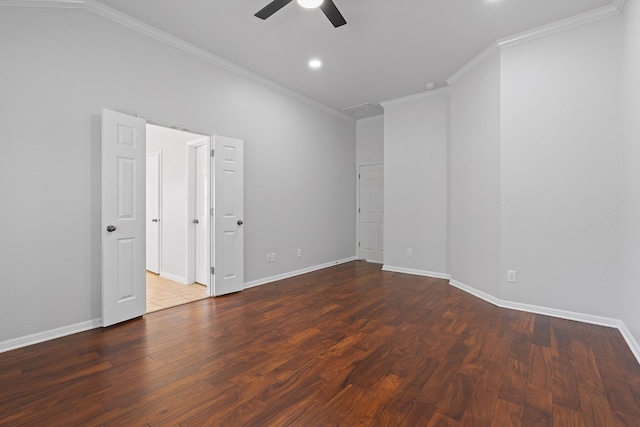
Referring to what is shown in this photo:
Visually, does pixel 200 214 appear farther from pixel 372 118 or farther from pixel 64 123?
pixel 372 118

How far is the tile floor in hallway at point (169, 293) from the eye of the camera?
378cm

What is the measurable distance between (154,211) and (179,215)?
93cm

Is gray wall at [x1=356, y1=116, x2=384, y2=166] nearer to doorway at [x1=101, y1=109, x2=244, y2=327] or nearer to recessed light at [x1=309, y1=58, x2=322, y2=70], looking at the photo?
recessed light at [x1=309, y1=58, x2=322, y2=70]

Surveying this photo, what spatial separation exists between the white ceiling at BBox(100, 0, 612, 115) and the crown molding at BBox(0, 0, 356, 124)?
0.07 meters

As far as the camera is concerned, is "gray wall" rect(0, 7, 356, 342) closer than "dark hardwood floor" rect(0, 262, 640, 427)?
No

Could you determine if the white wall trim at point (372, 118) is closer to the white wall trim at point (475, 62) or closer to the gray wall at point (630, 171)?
the white wall trim at point (475, 62)

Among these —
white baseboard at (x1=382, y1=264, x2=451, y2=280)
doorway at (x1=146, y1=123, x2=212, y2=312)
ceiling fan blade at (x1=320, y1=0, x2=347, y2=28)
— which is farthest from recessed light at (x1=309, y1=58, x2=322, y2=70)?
white baseboard at (x1=382, y1=264, x2=451, y2=280)

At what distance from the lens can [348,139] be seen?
6.65m

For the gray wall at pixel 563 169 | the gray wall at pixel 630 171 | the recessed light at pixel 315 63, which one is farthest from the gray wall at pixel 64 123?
the gray wall at pixel 630 171

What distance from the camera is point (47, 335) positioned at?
2688 mm

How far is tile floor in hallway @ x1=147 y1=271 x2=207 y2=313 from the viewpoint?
378cm

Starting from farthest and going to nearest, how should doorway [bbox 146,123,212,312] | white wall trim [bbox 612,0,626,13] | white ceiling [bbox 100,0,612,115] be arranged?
1. doorway [bbox 146,123,212,312]
2. white ceiling [bbox 100,0,612,115]
3. white wall trim [bbox 612,0,626,13]

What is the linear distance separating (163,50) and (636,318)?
5.38m

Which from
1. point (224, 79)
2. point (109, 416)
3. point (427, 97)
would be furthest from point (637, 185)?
point (224, 79)
